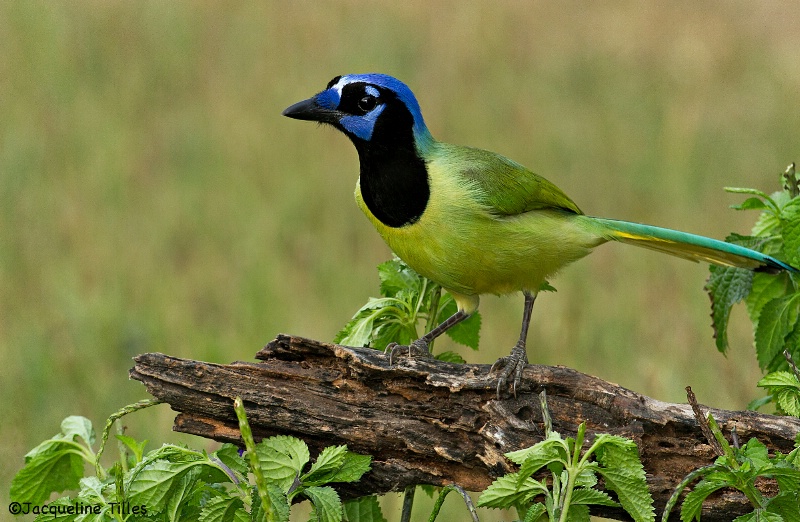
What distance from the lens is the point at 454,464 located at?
373 centimetres

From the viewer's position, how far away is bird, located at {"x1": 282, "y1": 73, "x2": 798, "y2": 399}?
4.55 metres

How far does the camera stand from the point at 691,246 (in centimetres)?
461

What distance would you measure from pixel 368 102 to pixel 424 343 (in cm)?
109

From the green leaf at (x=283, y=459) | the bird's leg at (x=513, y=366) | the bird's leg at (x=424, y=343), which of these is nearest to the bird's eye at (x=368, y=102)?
the bird's leg at (x=424, y=343)

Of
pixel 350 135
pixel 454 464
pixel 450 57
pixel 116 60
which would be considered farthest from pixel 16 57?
pixel 454 464

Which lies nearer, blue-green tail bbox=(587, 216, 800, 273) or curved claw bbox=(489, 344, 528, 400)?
curved claw bbox=(489, 344, 528, 400)

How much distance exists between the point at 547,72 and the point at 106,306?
7323 mm

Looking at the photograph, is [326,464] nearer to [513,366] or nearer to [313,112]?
[513,366]

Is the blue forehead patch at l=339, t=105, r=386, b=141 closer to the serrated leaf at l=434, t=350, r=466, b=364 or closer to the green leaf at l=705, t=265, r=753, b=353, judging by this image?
the serrated leaf at l=434, t=350, r=466, b=364

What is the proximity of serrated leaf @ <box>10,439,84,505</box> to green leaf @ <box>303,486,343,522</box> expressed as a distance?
814mm

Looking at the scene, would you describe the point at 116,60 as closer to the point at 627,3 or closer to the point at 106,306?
the point at 106,306

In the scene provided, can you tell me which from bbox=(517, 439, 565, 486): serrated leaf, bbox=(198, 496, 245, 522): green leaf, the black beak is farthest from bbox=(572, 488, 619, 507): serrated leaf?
the black beak

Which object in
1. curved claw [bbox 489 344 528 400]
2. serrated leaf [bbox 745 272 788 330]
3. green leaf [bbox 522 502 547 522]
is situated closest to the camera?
green leaf [bbox 522 502 547 522]

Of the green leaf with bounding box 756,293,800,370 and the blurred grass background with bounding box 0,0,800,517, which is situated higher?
the blurred grass background with bounding box 0,0,800,517
